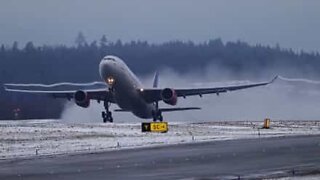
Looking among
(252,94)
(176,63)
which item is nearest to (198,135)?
(252,94)

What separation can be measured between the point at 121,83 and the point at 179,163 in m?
37.7

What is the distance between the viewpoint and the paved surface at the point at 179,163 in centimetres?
2400

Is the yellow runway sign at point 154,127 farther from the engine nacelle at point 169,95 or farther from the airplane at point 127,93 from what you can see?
the engine nacelle at point 169,95

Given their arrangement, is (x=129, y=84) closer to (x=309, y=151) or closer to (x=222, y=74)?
(x=222, y=74)

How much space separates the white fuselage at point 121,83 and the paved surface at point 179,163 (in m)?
28.4

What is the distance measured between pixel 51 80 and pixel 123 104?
4799 centimetres

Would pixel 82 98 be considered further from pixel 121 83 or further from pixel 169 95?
pixel 169 95

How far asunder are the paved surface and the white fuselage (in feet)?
93.1

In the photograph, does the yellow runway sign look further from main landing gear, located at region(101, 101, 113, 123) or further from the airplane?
main landing gear, located at region(101, 101, 113, 123)

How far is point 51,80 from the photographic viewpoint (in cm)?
11331

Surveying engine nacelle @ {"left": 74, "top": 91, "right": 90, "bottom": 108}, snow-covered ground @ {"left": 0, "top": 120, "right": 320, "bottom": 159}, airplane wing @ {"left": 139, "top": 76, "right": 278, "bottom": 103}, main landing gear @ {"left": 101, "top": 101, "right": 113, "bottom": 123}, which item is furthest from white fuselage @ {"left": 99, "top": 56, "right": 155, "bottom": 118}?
snow-covered ground @ {"left": 0, "top": 120, "right": 320, "bottom": 159}

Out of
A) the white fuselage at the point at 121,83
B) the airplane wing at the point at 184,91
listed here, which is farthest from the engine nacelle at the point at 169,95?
the white fuselage at the point at 121,83

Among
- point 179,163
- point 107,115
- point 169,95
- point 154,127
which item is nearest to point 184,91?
point 169,95

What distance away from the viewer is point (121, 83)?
64938 mm
